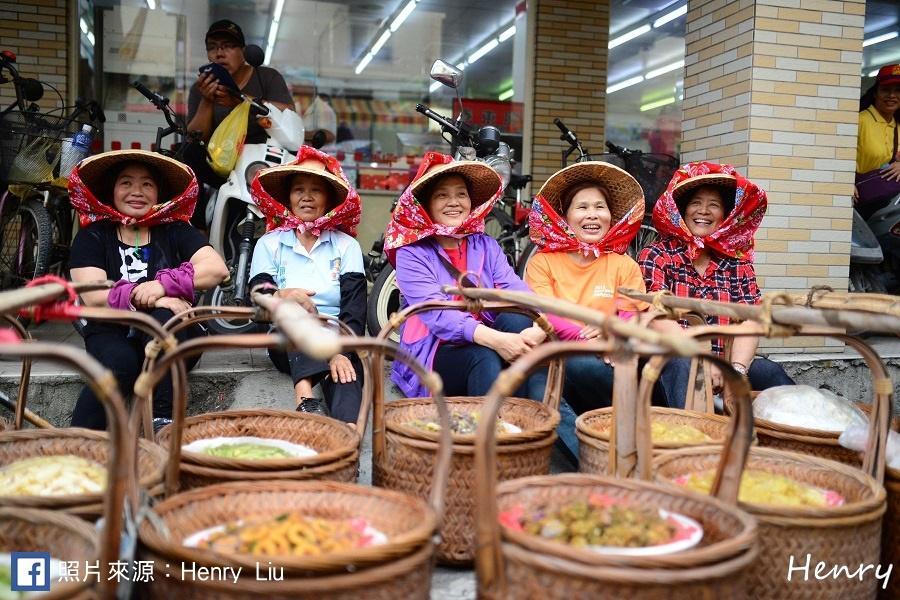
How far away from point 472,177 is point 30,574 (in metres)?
2.54

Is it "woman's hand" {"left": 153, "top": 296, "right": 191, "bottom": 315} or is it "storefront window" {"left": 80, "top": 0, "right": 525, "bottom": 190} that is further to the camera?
"storefront window" {"left": 80, "top": 0, "right": 525, "bottom": 190}

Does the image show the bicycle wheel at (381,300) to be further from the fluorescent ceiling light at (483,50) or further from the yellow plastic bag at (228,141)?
the fluorescent ceiling light at (483,50)

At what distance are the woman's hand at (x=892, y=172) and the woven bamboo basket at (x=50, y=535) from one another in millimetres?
5632

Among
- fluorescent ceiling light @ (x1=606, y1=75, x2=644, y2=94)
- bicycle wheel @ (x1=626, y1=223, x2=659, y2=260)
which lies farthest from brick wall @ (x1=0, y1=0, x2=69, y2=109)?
fluorescent ceiling light @ (x1=606, y1=75, x2=644, y2=94)

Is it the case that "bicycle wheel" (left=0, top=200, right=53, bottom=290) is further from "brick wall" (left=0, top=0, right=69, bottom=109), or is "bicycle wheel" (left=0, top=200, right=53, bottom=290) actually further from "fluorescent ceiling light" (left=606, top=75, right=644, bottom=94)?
"fluorescent ceiling light" (left=606, top=75, right=644, bottom=94)

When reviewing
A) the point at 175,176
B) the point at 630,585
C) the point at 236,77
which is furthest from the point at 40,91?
the point at 630,585

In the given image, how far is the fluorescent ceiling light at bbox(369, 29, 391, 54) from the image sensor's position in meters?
9.34

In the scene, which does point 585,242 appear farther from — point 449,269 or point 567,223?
point 449,269

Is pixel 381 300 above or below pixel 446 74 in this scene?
below

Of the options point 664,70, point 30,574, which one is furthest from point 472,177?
point 664,70

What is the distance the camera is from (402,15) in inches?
370

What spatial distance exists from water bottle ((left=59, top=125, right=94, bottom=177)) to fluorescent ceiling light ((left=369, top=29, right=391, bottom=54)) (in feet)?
17.5

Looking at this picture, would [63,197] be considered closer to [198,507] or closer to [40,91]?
[40,91]

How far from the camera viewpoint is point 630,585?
1394mm
